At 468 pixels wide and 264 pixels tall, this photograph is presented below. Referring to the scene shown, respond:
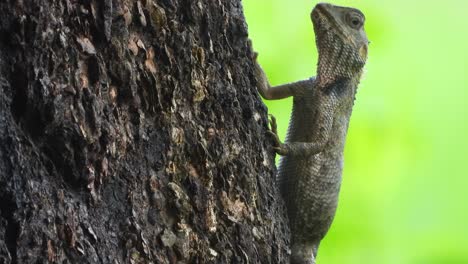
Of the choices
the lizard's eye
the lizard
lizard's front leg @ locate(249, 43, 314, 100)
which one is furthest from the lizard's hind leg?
the lizard's eye

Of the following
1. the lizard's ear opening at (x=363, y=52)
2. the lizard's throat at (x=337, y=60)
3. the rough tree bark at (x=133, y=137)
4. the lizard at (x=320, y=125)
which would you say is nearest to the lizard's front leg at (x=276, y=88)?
the lizard at (x=320, y=125)

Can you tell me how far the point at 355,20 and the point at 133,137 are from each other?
7.44 ft

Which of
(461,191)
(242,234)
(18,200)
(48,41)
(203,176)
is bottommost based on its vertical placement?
(461,191)

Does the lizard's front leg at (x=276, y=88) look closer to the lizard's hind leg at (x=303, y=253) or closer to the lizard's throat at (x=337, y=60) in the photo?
the lizard's throat at (x=337, y=60)

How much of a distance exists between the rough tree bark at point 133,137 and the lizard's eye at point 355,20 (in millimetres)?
1421

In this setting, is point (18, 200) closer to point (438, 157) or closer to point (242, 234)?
point (242, 234)

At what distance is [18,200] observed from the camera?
246 cm

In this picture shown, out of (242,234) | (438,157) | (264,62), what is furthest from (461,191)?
(242,234)

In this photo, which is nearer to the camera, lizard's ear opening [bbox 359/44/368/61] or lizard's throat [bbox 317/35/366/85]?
lizard's throat [bbox 317/35/366/85]

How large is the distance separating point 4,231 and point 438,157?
5480mm

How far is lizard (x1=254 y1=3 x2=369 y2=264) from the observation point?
Answer: 4.24 m

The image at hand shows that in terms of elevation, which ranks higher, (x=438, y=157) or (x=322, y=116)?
(x=322, y=116)

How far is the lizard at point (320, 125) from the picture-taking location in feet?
13.9

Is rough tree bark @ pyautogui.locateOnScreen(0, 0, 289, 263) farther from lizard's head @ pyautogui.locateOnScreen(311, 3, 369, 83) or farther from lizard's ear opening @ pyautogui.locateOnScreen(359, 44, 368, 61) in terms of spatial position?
lizard's ear opening @ pyautogui.locateOnScreen(359, 44, 368, 61)
